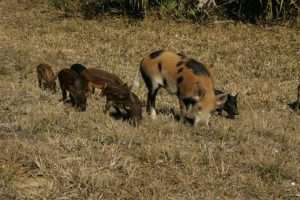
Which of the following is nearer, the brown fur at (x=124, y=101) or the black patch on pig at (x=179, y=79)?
the brown fur at (x=124, y=101)

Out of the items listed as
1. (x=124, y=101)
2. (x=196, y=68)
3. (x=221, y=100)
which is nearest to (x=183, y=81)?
(x=196, y=68)

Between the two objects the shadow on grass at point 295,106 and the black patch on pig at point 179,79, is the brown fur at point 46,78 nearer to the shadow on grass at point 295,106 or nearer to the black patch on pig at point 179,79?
the black patch on pig at point 179,79

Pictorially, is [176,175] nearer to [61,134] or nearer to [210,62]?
[61,134]

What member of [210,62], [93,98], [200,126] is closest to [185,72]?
[200,126]

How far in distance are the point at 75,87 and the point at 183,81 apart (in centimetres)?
181

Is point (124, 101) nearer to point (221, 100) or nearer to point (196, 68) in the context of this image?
point (196, 68)

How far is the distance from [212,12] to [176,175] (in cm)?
1420

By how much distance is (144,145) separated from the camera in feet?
25.2

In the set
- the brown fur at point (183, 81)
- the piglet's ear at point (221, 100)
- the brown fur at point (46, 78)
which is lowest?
the brown fur at point (46, 78)

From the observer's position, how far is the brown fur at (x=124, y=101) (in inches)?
366

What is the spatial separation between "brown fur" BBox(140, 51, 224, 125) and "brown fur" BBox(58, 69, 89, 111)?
996mm

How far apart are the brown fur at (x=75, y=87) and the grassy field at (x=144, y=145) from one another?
0.61 feet

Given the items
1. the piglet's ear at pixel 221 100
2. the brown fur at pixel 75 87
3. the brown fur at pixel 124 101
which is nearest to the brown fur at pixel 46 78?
the brown fur at pixel 75 87

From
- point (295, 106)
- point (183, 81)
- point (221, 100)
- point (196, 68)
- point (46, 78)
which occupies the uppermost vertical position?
point (196, 68)
